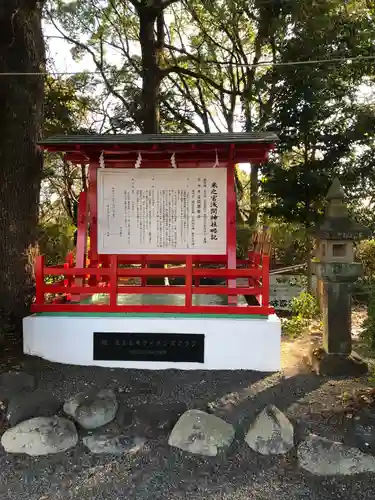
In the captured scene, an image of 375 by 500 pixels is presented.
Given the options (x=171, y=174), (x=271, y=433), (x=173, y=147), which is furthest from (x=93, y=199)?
(x=271, y=433)

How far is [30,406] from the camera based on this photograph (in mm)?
4484

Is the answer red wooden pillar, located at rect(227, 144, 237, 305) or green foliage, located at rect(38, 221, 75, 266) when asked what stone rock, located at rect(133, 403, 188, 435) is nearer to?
red wooden pillar, located at rect(227, 144, 237, 305)

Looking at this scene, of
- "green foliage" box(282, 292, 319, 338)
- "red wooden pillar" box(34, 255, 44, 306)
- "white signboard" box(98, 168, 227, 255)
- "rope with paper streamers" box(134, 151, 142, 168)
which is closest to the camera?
"red wooden pillar" box(34, 255, 44, 306)

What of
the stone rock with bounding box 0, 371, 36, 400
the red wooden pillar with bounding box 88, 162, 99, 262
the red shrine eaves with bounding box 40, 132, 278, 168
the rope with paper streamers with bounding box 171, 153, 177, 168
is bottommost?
the stone rock with bounding box 0, 371, 36, 400

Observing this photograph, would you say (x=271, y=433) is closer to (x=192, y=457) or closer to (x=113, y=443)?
(x=192, y=457)

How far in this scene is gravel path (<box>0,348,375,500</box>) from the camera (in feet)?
11.7

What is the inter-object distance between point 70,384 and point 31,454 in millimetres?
1216

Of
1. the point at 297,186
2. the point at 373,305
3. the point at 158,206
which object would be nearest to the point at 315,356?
the point at 373,305

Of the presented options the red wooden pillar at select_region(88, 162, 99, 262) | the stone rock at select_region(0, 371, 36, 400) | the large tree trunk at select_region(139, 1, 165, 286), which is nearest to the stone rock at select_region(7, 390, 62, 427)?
the stone rock at select_region(0, 371, 36, 400)

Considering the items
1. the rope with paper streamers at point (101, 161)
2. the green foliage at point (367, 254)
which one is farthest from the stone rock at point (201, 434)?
the green foliage at point (367, 254)

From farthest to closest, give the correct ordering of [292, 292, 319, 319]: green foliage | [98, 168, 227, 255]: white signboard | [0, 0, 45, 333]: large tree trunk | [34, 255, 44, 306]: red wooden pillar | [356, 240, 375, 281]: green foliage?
[356, 240, 375, 281]: green foliage → [292, 292, 319, 319]: green foliage → [98, 168, 227, 255]: white signboard → [0, 0, 45, 333]: large tree trunk → [34, 255, 44, 306]: red wooden pillar

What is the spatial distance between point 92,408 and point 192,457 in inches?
46.1

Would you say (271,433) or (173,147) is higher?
(173,147)

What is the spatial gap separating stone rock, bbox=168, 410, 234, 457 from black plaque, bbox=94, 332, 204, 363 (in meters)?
1.29
